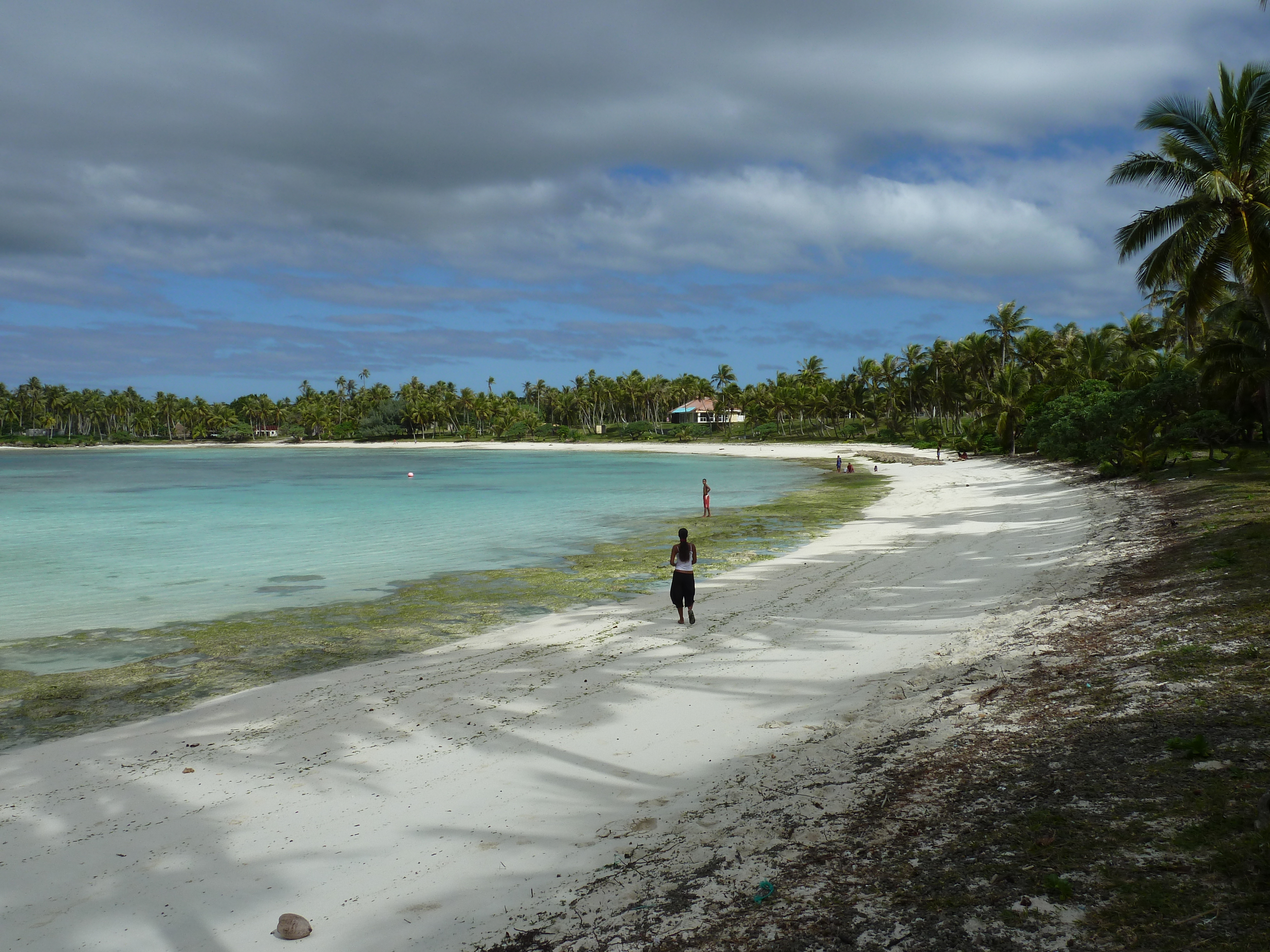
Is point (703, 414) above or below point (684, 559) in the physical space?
above

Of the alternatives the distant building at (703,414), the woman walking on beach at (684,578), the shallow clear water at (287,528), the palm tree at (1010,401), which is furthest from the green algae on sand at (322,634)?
the distant building at (703,414)

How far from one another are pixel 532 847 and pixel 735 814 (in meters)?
1.43

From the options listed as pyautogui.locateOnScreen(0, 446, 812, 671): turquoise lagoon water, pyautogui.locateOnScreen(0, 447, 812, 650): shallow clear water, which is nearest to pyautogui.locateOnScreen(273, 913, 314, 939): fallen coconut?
pyautogui.locateOnScreen(0, 446, 812, 671): turquoise lagoon water

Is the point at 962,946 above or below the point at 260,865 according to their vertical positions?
above

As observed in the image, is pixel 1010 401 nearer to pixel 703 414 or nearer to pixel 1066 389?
pixel 1066 389

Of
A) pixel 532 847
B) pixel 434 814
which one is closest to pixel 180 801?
pixel 434 814

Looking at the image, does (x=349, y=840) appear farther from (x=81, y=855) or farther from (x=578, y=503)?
(x=578, y=503)

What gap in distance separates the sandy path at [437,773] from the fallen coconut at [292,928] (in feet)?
0.21

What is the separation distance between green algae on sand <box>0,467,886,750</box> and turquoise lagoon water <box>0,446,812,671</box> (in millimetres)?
787

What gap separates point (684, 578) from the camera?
12.0 m

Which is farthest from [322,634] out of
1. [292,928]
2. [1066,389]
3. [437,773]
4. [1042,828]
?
[1066,389]

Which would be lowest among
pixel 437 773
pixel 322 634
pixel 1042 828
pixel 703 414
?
pixel 322 634

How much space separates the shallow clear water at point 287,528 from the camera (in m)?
17.1

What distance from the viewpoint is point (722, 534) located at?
23.6 m
